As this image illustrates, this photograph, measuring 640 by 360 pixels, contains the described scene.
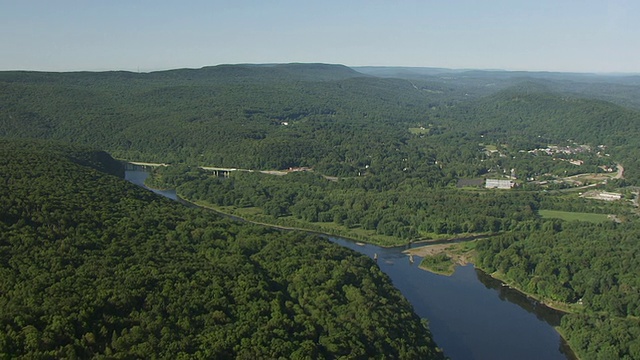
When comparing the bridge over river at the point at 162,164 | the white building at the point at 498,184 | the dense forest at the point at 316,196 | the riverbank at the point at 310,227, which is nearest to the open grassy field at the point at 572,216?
the dense forest at the point at 316,196

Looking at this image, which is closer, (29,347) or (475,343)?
(29,347)

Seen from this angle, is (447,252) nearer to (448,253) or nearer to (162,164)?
(448,253)

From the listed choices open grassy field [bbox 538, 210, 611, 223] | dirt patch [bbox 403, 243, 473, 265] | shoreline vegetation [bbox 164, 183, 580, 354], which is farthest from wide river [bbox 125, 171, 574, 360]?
open grassy field [bbox 538, 210, 611, 223]

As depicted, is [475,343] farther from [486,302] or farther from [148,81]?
[148,81]

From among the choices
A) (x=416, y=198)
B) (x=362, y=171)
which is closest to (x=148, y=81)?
(x=362, y=171)

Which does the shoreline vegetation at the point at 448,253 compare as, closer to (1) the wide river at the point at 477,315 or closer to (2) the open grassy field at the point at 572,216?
(1) the wide river at the point at 477,315

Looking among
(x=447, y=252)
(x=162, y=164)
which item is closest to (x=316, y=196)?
(x=447, y=252)
